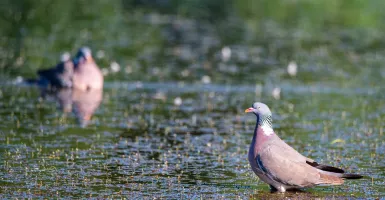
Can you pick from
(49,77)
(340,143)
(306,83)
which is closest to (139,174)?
(340,143)

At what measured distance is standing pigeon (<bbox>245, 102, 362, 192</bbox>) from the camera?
9.84 meters

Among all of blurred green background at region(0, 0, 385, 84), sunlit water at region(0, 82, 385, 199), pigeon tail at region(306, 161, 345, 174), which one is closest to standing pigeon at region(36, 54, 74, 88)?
sunlit water at region(0, 82, 385, 199)

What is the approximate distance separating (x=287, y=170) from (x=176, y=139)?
3.86 metres

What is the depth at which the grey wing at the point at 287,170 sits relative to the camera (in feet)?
32.3

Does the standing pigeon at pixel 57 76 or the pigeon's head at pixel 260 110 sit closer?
the pigeon's head at pixel 260 110

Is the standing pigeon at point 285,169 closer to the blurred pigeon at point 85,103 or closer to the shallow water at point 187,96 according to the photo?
the shallow water at point 187,96

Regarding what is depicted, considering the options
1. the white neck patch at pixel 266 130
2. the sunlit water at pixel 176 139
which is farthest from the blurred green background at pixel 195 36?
the white neck patch at pixel 266 130

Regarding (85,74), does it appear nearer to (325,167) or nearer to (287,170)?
(287,170)

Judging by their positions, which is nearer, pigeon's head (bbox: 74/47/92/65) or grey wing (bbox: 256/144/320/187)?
grey wing (bbox: 256/144/320/187)

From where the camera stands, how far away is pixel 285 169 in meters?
9.84

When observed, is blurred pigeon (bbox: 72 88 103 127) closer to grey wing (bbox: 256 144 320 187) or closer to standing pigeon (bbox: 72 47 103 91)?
standing pigeon (bbox: 72 47 103 91)

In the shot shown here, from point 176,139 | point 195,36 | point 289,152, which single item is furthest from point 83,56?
point 289,152

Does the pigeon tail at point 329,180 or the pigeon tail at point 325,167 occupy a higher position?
the pigeon tail at point 325,167

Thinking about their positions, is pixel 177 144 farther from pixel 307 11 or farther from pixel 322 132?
pixel 307 11
